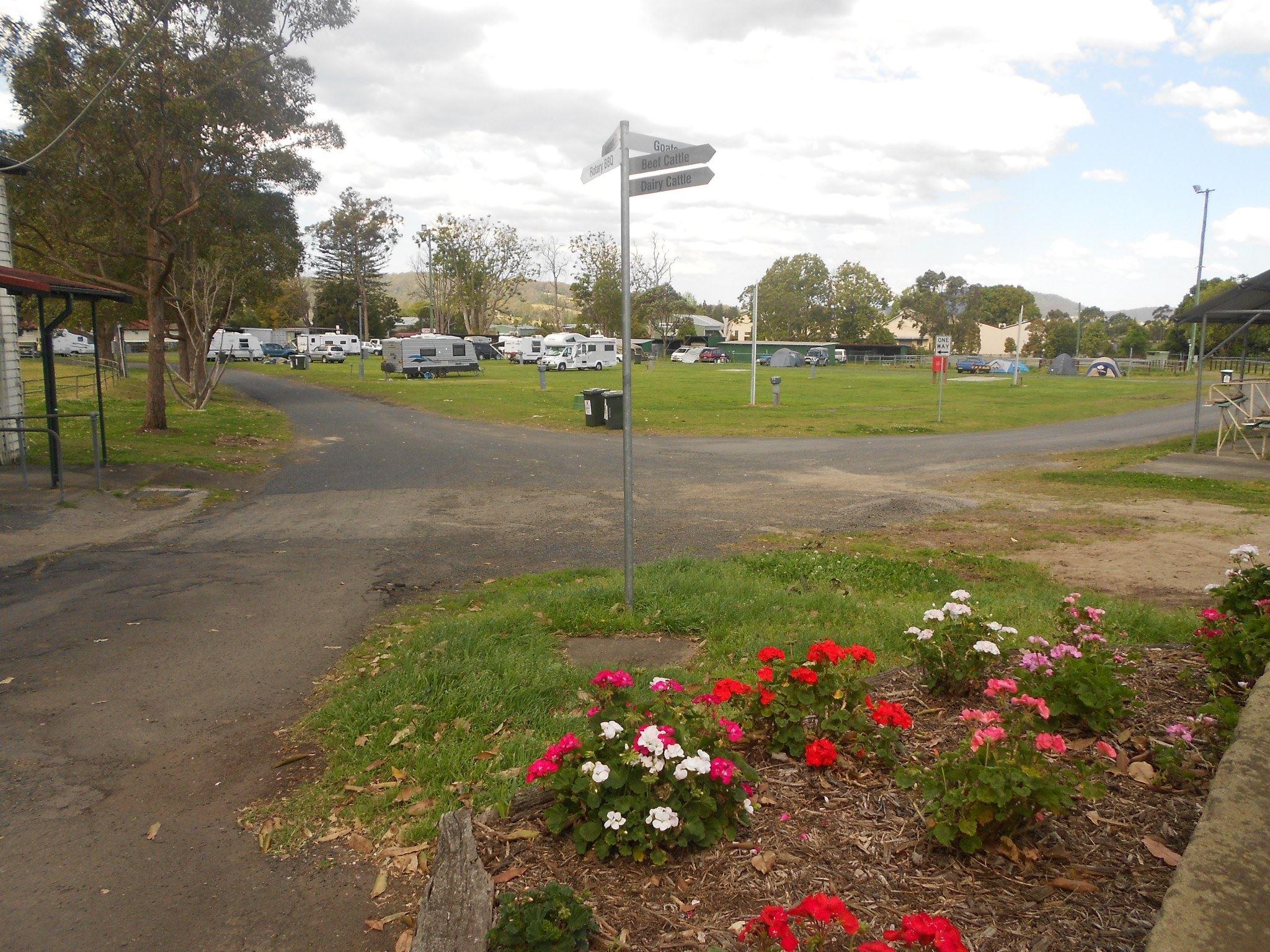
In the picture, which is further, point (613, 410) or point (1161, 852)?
point (613, 410)

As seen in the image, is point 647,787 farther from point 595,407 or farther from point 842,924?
point 595,407

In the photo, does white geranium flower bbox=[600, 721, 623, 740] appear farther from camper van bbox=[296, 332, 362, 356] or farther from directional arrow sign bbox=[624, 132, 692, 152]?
camper van bbox=[296, 332, 362, 356]

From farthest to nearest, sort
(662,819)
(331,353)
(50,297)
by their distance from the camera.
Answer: (331,353), (50,297), (662,819)

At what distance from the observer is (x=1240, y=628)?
416cm

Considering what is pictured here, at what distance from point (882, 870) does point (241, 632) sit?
4894 millimetres

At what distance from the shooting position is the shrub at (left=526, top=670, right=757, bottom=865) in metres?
3.04

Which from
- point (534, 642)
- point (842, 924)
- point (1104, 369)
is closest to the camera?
point (842, 924)

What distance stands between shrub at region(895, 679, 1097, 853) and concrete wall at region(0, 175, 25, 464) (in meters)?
15.8

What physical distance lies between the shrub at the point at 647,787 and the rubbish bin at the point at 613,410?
18985 mm

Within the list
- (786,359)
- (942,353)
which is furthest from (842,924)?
(786,359)

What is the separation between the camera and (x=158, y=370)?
2011 cm

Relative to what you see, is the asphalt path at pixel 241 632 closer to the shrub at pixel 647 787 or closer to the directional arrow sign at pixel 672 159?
the shrub at pixel 647 787

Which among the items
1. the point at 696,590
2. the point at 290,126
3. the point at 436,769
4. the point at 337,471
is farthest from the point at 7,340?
the point at 436,769

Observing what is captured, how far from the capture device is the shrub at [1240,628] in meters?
4.03
